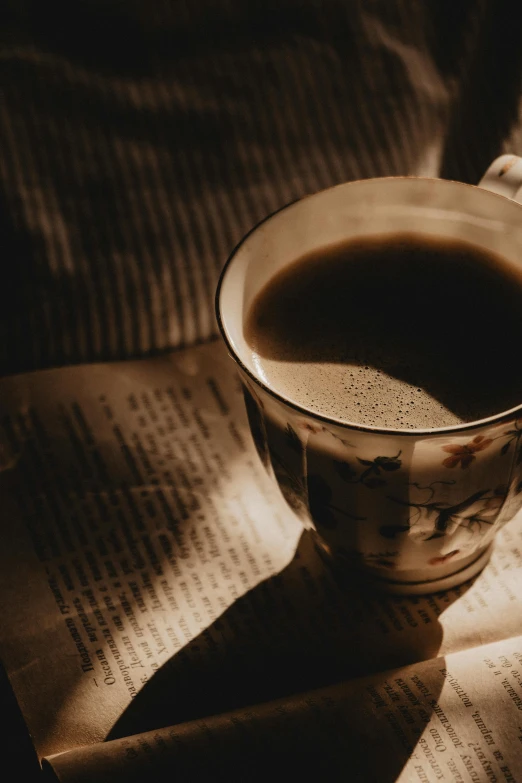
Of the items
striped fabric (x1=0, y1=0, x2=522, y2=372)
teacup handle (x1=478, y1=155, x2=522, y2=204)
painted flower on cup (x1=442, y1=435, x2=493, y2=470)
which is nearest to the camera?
painted flower on cup (x1=442, y1=435, x2=493, y2=470)

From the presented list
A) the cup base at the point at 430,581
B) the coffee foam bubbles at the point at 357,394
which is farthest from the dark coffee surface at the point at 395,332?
the cup base at the point at 430,581

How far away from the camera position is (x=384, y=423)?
0.42m

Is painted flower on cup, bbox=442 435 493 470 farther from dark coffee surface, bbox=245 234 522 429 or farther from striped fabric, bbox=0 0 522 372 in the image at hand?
striped fabric, bbox=0 0 522 372

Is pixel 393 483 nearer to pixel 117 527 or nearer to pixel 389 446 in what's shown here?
pixel 389 446

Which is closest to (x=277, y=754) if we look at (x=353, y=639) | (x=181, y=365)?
(x=353, y=639)

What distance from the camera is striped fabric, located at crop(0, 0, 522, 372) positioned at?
0.66 meters

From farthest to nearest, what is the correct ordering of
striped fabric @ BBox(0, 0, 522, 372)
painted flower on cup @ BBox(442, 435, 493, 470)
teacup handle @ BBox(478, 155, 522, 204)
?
striped fabric @ BBox(0, 0, 522, 372) < teacup handle @ BBox(478, 155, 522, 204) < painted flower on cup @ BBox(442, 435, 493, 470)

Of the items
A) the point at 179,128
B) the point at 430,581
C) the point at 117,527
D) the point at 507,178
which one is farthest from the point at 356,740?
the point at 179,128

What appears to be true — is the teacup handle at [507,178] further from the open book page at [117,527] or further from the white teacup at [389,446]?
the open book page at [117,527]

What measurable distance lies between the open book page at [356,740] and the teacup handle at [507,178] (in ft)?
0.94

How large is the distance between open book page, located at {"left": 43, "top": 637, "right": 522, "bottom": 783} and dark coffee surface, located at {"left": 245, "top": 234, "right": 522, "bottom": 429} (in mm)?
164

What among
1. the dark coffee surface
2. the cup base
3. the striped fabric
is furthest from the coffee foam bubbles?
the striped fabric

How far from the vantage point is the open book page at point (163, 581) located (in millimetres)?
489

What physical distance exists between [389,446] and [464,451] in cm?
4
